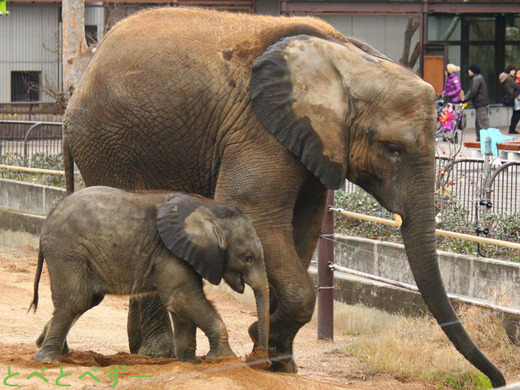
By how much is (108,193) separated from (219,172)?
796 millimetres

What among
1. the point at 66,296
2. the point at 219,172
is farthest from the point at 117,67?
the point at 66,296

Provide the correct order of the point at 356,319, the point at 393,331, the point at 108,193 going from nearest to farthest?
the point at 108,193, the point at 393,331, the point at 356,319

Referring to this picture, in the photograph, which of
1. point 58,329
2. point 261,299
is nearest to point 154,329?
point 58,329

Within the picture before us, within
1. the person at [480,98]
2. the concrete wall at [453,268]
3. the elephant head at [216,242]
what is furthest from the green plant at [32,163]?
the person at [480,98]

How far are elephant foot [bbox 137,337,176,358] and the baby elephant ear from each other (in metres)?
1.57

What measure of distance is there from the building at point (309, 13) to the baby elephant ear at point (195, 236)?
2332 cm

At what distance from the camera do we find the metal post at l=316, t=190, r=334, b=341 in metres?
10.6

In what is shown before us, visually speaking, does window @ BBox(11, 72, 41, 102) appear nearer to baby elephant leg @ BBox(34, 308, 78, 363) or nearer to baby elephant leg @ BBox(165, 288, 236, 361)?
baby elephant leg @ BBox(34, 308, 78, 363)

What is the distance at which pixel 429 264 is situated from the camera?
7648 mm

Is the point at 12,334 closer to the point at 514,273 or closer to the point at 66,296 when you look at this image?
the point at 66,296

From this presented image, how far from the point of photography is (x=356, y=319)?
11.1 m

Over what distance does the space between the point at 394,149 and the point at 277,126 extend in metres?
0.77

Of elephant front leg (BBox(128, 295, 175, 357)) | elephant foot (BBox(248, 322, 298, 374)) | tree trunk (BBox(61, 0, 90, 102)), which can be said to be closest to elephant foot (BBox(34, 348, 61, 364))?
elephant front leg (BBox(128, 295, 175, 357))

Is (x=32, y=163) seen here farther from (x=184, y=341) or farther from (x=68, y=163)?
(x=184, y=341)
